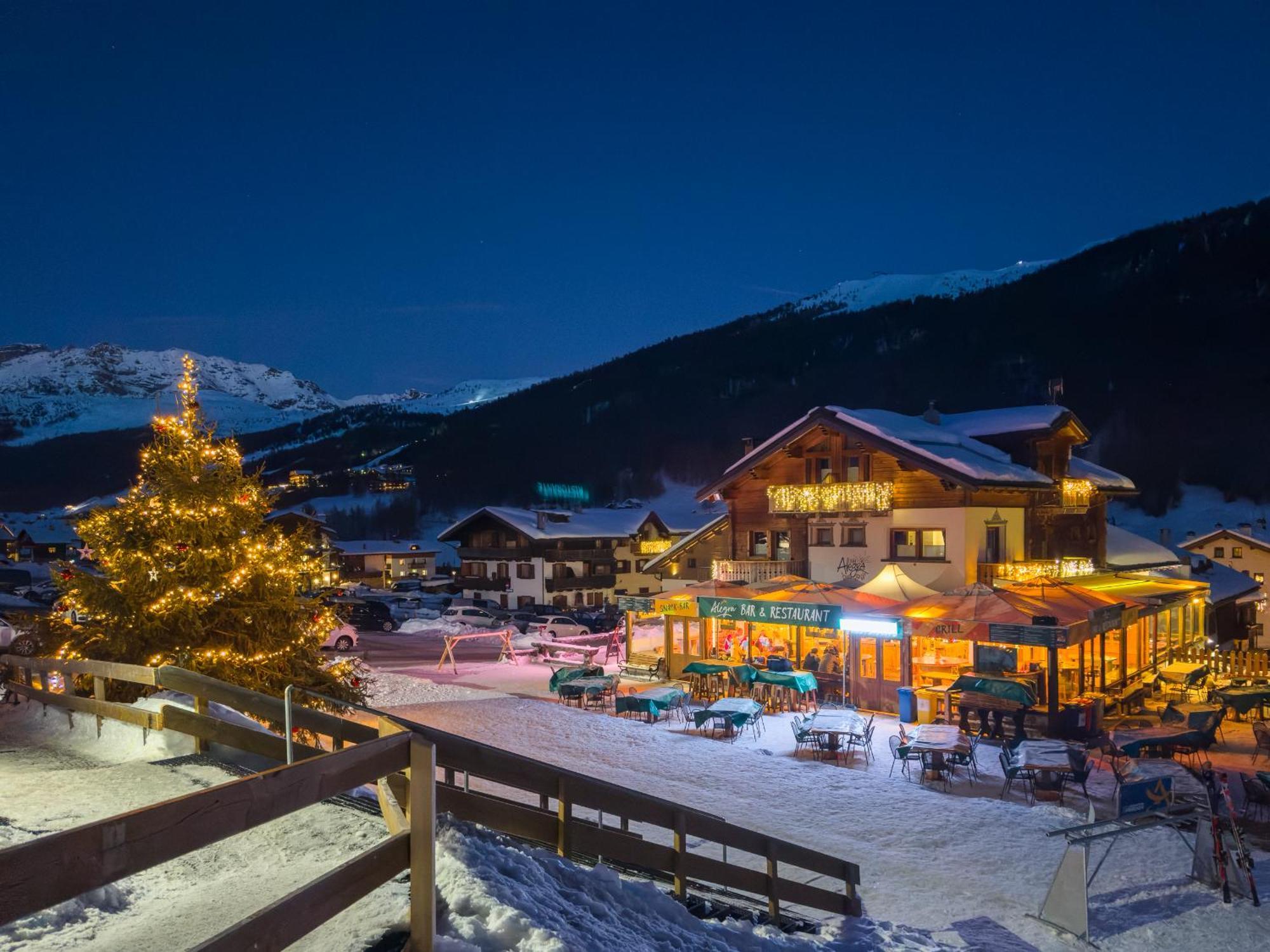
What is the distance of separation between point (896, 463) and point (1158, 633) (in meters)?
10.2

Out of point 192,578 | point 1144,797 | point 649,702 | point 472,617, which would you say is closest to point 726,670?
point 649,702

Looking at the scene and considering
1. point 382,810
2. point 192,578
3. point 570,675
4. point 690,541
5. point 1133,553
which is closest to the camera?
point 382,810

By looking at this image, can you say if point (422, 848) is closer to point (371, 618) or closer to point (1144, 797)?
point (1144, 797)

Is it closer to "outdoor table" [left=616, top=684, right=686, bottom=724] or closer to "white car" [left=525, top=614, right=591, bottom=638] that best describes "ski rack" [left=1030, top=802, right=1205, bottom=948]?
"outdoor table" [left=616, top=684, right=686, bottom=724]

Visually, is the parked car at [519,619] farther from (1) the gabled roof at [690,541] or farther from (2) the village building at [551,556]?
(1) the gabled roof at [690,541]

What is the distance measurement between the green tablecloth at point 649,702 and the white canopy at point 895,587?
597 cm

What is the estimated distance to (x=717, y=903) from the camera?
275 inches

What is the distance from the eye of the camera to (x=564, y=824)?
5715 mm

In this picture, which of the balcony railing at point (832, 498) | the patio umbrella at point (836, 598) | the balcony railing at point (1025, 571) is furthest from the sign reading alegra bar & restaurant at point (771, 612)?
the balcony railing at point (1025, 571)

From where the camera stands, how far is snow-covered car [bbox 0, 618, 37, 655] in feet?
54.2

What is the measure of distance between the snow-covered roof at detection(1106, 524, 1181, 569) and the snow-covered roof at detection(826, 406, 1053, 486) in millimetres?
10168

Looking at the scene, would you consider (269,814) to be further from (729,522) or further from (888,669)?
(729,522)

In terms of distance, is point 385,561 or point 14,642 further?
point 385,561

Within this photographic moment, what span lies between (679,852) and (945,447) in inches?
887
